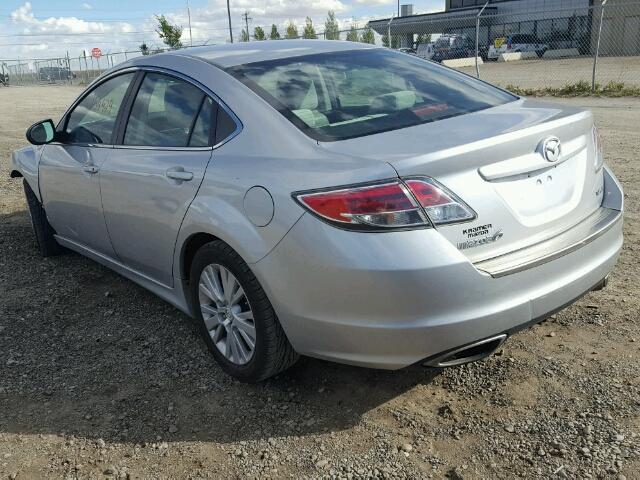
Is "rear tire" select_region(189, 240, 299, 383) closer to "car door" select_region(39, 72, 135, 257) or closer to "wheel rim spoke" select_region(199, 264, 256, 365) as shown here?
"wheel rim spoke" select_region(199, 264, 256, 365)

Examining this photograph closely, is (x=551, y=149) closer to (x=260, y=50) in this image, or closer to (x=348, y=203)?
(x=348, y=203)

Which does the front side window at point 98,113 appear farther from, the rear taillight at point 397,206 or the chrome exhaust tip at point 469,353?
the chrome exhaust tip at point 469,353

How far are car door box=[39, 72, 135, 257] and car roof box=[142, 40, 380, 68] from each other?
0.49 meters

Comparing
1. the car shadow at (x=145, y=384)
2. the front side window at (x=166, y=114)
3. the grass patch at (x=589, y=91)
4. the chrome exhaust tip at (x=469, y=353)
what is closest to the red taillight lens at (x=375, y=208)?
the chrome exhaust tip at (x=469, y=353)

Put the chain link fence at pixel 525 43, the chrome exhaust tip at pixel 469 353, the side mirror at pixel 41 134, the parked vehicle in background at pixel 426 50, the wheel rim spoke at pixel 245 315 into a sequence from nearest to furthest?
the chrome exhaust tip at pixel 469 353 < the wheel rim spoke at pixel 245 315 < the side mirror at pixel 41 134 < the chain link fence at pixel 525 43 < the parked vehicle in background at pixel 426 50

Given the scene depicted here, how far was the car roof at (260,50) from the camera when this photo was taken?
3422 mm

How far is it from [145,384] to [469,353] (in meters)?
1.68

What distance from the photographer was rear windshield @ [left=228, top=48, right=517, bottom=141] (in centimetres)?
290

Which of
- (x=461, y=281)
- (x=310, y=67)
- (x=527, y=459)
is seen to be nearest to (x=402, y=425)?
(x=527, y=459)

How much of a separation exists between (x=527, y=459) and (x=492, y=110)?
63.0 inches

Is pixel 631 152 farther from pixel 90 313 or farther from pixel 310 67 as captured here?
pixel 90 313

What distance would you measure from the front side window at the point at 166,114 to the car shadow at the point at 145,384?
1.16m

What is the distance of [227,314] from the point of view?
312 centimetres

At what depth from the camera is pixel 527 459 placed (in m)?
2.51
